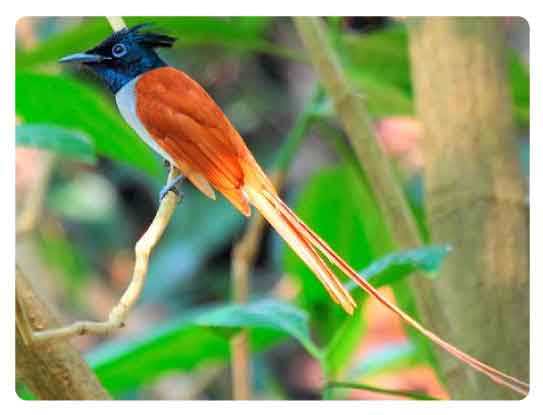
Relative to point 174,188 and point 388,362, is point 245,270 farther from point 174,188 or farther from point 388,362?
point 388,362

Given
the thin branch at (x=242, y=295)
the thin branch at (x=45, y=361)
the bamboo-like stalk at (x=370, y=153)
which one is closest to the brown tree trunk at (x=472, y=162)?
the bamboo-like stalk at (x=370, y=153)

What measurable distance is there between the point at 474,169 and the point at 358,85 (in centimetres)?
15

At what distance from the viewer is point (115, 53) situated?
1.01 metres

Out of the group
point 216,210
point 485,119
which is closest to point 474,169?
point 485,119

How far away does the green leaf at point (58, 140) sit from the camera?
3.11 feet

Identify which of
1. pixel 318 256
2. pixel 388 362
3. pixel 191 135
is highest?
pixel 191 135

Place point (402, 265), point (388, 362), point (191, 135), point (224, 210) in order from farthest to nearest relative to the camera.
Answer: point (224, 210), point (388, 362), point (191, 135), point (402, 265)

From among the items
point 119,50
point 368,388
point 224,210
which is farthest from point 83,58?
point 224,210

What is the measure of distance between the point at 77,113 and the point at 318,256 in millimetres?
A: 251

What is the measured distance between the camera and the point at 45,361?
30.3 inches

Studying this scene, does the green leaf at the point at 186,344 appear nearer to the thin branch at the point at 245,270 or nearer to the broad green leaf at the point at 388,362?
the thin branch at the point at 245,270

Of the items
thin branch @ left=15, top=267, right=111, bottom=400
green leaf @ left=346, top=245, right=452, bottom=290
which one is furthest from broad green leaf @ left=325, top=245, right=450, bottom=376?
thin branch @ left=15, top=267, right=111, bottom=400
